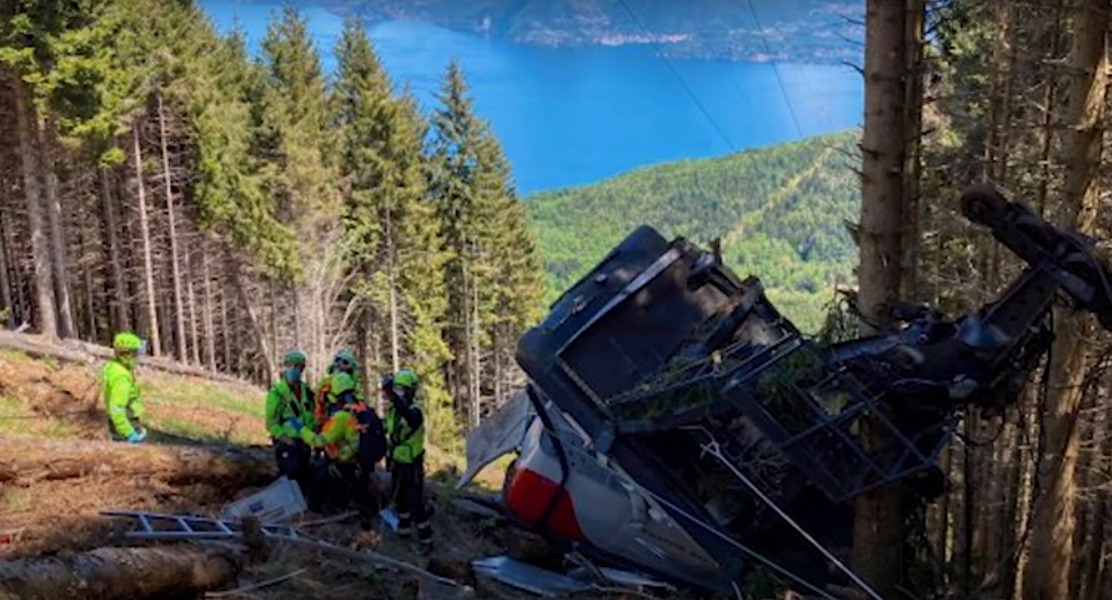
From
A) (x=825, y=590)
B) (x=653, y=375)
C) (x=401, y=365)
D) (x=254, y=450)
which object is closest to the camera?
(x=825, y=590)

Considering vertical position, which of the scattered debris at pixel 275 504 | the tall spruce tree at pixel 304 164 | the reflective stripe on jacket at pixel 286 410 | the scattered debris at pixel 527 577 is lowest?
the scattered debris at pixel 527 577

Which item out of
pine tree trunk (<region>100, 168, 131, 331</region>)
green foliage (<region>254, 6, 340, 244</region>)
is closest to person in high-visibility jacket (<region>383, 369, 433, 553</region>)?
pine tree trunk (<region>100, 168, 131, 331</region>)

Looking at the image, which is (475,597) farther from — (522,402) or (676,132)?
(676,132)

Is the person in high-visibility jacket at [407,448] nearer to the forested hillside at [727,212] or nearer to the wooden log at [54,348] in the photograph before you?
the wooden log at [54,348]

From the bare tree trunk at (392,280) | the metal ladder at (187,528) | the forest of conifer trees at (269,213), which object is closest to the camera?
the metal ladder at (187,528)

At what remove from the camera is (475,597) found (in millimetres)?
7648

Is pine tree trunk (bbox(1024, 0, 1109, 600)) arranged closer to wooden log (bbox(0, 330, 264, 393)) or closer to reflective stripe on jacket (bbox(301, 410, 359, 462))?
reflective stripe on jacket (bbox(301, 410, 359, 462))

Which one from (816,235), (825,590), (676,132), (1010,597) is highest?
(676,132)

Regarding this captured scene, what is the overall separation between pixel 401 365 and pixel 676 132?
91.5 m

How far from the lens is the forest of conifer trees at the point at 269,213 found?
33062 millimetres

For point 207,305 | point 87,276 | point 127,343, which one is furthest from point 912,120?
point 207,305

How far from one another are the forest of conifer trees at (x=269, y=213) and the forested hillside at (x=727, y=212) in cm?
3169

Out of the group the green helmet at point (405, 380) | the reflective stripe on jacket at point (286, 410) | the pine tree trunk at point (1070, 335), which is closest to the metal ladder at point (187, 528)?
the reflective stripe on jacket at point (286, 410)

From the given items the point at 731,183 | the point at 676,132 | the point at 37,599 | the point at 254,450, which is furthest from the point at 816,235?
the point at 37,599
